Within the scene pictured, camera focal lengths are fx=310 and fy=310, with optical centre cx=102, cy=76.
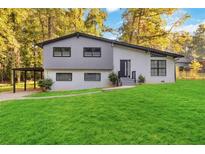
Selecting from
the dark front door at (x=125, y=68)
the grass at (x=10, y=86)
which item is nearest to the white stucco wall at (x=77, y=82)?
the dark front door at (x=125, y=68)

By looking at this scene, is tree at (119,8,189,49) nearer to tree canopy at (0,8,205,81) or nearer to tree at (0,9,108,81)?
tree canopy at (0,8,205,81)

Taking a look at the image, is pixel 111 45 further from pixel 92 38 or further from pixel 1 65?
pixel 1 65

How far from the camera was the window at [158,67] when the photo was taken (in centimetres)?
1759

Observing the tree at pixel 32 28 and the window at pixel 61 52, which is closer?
the window at pixel 61 52

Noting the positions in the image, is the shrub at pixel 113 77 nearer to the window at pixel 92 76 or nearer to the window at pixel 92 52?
the window at pixel 92 76

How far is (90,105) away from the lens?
30.9 feet

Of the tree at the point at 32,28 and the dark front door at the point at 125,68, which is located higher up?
the tree at the point at 32,28

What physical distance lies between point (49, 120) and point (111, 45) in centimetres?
971

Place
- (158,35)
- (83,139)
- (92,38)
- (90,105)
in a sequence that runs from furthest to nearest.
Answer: (158,35), (92,38), (90,105), (83,139)

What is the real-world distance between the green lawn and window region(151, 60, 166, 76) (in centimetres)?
688

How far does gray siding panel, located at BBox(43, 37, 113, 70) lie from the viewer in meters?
17.2

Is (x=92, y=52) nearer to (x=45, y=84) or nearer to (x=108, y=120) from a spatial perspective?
(x=45, y=84)

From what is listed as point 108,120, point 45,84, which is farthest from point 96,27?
point 108,120
